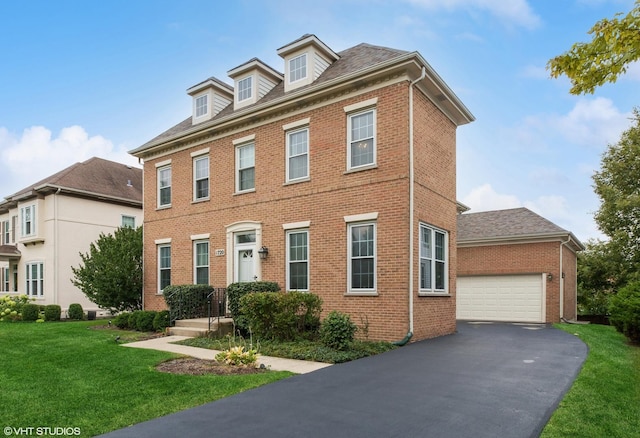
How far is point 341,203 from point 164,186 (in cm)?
848

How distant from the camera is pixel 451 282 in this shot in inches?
521

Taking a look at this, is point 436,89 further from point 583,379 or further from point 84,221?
point 84,221

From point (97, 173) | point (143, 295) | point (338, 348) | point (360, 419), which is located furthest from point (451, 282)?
point (97, 173)

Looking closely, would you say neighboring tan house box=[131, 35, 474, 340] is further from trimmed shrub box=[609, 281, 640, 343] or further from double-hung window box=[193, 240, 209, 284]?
trimmed shrub box=[609, 281, 640, 343]

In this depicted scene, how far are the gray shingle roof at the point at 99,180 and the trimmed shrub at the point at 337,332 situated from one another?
18456 millimetres

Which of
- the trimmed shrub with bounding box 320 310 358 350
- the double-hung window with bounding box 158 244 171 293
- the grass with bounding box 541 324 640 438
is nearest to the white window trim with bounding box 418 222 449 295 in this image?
the trimmed shrub with bounding box 320 310 358 350

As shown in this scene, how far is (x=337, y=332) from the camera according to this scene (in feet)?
30.3

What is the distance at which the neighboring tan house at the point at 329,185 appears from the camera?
1092cm

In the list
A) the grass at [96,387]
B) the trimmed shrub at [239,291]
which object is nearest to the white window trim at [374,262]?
the trimmed shrub at [239,291]

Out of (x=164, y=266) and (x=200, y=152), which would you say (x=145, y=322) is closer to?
(x=164, y=266)

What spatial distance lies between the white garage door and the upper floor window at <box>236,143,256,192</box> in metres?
10.6

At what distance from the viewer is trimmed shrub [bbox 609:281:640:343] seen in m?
11.0

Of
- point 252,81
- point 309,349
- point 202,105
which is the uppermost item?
point 252,81

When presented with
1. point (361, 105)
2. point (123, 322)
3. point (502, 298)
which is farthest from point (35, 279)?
point (502, 298)
